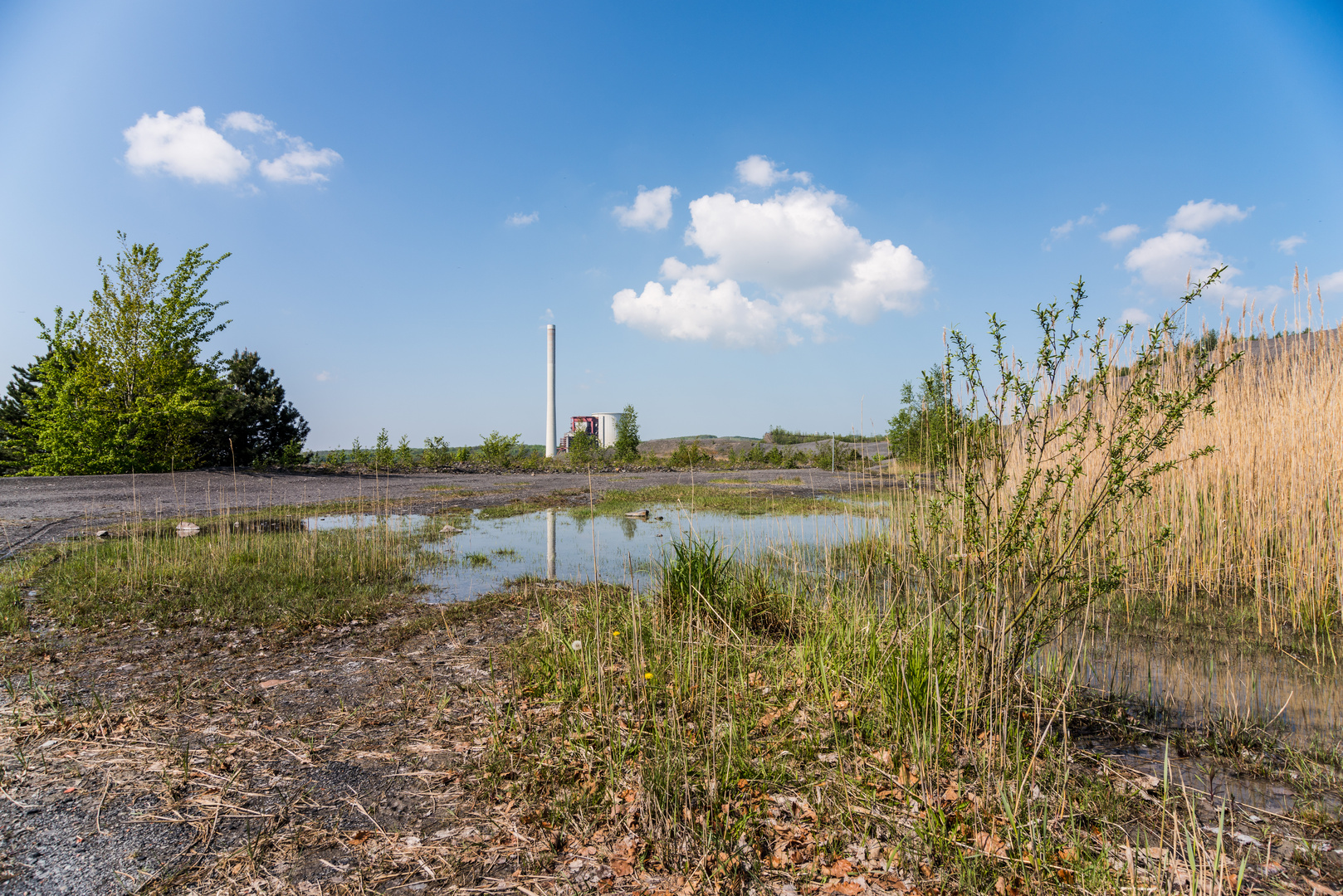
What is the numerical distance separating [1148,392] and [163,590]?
769 cm

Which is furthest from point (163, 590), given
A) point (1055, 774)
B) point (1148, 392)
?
point (1148, 392)

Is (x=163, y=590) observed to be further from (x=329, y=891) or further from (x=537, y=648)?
(x=329, y=891)

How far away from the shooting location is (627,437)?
3228 centimetres

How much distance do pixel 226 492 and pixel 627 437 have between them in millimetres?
20304

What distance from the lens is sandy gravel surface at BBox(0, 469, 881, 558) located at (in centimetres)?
973

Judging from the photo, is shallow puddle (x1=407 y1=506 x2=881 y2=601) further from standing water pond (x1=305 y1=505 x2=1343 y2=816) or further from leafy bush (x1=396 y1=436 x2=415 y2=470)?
leafy bush (x1=396 y1=436 x2=415 y2=470)

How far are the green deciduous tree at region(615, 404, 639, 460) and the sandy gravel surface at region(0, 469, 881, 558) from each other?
9042mm

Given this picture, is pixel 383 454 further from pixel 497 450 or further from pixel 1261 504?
pixel 1261 504

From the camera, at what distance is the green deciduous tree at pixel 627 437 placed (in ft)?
104

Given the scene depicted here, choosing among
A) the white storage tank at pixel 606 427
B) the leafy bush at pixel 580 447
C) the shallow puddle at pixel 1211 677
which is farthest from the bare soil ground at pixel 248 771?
the white storage tank at pixel 606 427

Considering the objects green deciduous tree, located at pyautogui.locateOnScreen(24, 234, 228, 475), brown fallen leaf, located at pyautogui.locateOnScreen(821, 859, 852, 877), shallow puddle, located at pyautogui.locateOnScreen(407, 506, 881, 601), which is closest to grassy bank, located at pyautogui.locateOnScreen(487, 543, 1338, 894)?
brown fallen leaf, located at pyautogui.locateOnScreen(821, 859, 852, 877)

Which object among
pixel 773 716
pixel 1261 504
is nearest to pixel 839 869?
pixel 773 716

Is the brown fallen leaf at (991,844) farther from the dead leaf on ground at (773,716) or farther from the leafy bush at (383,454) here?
the leafy bush at (383,454)

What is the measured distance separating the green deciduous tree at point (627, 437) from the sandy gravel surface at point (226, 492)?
356 inches
